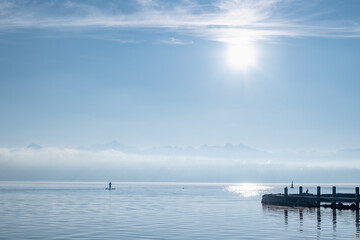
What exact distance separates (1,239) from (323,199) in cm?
5327

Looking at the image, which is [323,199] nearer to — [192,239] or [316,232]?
[316,232]

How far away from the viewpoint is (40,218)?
5509 cm

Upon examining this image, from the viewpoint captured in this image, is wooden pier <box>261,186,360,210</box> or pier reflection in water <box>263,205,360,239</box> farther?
wooden pier <box>261,186,360,210</box>

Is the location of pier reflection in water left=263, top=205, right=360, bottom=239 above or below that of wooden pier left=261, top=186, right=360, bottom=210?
below

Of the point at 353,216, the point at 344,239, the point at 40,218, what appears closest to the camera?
the point at 344,239

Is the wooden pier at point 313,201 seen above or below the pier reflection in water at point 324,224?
above

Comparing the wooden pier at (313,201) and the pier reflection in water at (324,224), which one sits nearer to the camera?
the pier reflection in water at (324,224)

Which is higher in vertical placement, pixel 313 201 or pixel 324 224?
pixel 313 201

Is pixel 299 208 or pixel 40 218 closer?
pixel 40 218

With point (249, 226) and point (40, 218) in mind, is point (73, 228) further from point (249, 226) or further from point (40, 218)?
point (249, 226)

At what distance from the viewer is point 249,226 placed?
49875 millimetres

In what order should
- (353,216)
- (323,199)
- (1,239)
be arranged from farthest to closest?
(323,199), (353,216), (1,239)

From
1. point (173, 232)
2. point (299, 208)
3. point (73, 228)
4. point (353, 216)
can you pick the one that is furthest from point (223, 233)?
point (299, 208)

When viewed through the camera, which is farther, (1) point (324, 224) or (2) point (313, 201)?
(2) point (313, 201)
